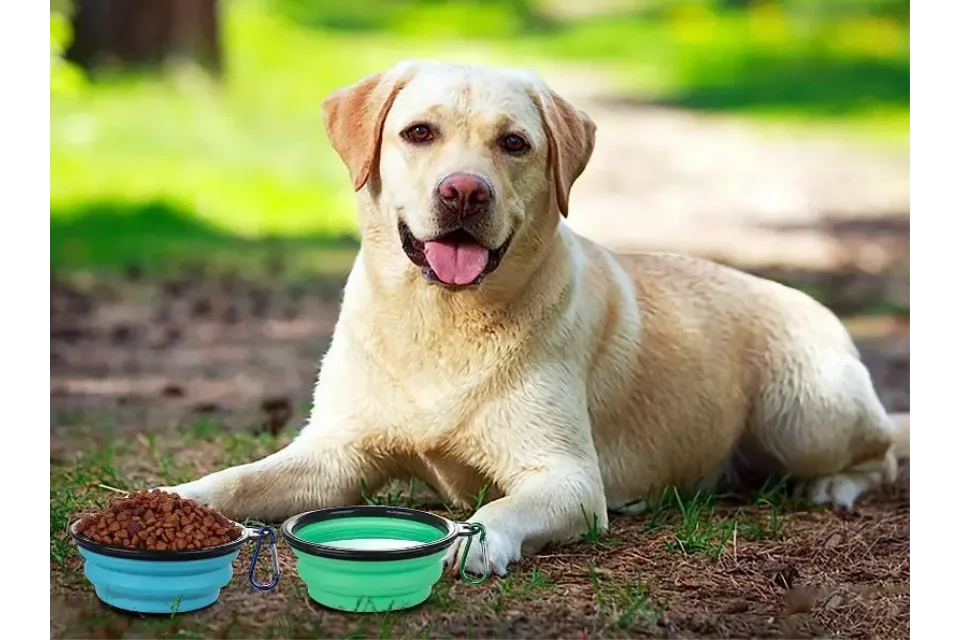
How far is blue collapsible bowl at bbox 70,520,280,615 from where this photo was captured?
12.6ft

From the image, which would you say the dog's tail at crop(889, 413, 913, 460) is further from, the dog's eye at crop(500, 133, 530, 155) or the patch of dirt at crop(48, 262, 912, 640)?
the dog's eye at crop(500, 133, 530, 155)

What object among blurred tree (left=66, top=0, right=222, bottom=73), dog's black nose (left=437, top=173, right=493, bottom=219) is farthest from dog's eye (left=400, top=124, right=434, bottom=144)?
blurred tree (left=66, top=0, right=222, bottom=73)

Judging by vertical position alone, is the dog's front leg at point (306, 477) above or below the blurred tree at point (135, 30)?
below

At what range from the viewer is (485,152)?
14.8 ft

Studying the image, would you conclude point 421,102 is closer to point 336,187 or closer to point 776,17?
point 336,187

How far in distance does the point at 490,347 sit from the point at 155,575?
1.44 meters

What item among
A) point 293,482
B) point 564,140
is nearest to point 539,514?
point 293,482

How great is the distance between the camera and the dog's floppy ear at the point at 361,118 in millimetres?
4676

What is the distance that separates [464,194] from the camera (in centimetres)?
432

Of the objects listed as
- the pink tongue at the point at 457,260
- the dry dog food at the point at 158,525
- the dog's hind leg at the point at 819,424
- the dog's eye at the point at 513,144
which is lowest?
the dog's hind leg at the point at 819,424

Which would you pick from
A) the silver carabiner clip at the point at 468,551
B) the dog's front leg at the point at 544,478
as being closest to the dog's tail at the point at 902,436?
the dog's front leg at the point at 544,478

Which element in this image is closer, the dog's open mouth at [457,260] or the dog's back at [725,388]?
the dog's open mouth at [457,260]

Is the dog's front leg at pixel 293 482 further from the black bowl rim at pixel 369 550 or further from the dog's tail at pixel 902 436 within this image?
the dog's tail at pixel 902 436

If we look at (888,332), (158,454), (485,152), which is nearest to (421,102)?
(485,152)
